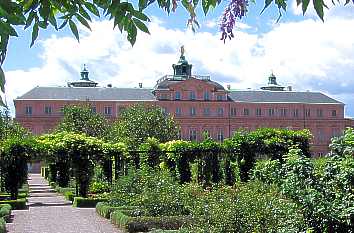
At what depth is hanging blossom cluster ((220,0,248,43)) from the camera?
2.07 m

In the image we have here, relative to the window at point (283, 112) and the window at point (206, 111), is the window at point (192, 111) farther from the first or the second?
the window at point (283, 112)

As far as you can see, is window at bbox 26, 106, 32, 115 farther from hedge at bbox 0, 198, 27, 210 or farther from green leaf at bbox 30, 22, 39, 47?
green leaf at bbox 30, 22, 39, 47

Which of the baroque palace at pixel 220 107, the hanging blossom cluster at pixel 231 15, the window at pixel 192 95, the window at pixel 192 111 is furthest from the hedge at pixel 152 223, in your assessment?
the window at pixel 192 95

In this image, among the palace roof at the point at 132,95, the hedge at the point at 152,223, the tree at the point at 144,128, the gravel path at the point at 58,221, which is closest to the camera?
the hedge at the point at 152,223

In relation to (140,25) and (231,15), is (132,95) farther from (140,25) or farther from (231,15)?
(140,25)

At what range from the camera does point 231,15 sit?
2.31 m

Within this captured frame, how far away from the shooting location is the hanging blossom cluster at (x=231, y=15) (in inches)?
81.4

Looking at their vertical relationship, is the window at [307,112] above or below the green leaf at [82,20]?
above

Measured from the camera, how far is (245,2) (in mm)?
2055

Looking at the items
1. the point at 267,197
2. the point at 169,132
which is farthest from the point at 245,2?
the point at 169,132

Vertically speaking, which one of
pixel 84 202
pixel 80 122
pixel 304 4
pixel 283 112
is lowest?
pixel 84 202

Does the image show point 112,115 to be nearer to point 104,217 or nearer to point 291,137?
point 291,137

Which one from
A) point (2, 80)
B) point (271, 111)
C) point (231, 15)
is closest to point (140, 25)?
point (2, 80)

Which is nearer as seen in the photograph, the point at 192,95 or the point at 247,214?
the point at 247,214
